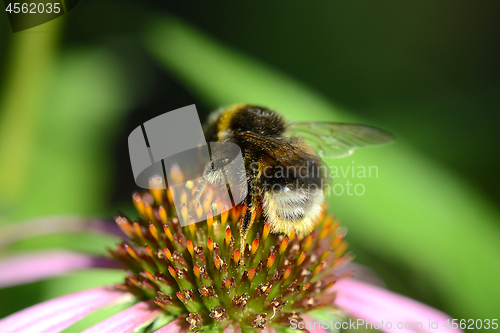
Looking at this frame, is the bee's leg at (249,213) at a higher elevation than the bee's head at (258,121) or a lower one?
lower

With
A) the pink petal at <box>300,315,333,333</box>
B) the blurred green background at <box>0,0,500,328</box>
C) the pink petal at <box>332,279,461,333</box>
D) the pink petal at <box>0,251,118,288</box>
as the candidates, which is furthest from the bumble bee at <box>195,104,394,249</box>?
the blurred green background at <box>0,0,500,328</box>

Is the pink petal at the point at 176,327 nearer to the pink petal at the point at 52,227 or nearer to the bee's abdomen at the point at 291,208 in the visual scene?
the bee's abdomen at the point at 291,208

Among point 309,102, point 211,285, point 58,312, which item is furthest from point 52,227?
point 309,102

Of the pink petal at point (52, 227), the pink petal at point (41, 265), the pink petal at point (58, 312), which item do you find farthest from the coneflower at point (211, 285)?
the pink petal at point (52, 227)

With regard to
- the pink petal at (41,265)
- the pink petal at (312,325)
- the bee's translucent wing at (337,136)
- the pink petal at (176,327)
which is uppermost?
the bee's translucent wing at (337,136)

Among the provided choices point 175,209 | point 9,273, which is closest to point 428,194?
point 175,209

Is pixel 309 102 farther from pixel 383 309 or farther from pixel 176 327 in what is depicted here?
pixel 176 327
